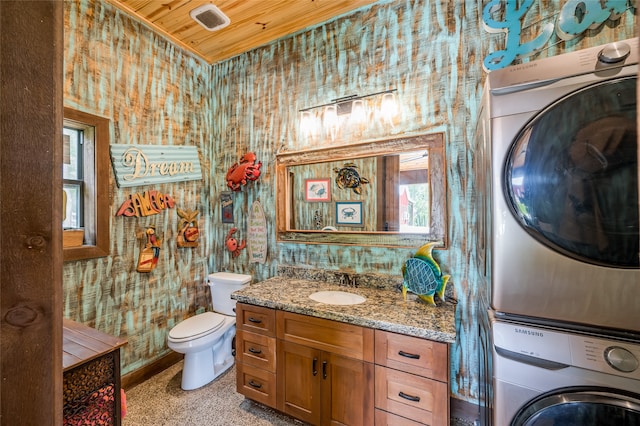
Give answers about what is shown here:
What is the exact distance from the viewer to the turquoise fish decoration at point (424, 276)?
65.5 inches

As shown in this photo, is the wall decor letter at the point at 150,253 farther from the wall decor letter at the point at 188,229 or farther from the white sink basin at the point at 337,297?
the white sink basin at the point at 337,297

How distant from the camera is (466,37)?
5.70 feet

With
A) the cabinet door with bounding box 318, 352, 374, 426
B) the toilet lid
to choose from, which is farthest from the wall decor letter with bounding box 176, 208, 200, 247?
the cabinet door with bounding box 318, 352, 374, 426

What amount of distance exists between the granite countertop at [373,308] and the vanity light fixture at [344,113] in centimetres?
131

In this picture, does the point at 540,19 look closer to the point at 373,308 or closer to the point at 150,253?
the point at 373,308

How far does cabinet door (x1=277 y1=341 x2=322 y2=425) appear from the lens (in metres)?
1.57

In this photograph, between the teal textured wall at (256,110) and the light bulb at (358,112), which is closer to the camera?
the teal textured wall at (256,110)

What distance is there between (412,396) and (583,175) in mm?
1271

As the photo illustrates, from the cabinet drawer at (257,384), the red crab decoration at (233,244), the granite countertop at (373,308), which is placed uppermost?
the red crab decoration at (233,244)

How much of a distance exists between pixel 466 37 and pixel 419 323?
190 centimetres

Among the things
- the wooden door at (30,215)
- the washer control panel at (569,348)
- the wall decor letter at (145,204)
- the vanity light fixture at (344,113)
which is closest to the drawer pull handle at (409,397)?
the washer control panel at (569,348)

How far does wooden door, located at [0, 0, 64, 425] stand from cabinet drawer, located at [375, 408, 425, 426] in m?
1.44

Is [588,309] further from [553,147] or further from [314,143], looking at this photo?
[314,143]

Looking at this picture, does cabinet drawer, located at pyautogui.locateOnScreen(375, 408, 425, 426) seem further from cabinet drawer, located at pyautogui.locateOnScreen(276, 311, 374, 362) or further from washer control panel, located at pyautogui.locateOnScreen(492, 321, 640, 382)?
washer control panel, located at pyautogui.locateOnScreen(492, 321, 640, 382)
